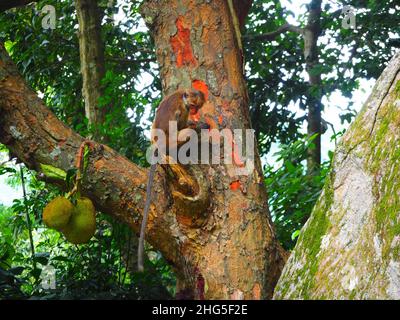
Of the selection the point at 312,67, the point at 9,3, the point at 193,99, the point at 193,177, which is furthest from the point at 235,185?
the point at 312,67

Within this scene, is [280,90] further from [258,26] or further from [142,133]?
[142,133]

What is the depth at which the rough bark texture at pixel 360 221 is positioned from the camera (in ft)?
5.77

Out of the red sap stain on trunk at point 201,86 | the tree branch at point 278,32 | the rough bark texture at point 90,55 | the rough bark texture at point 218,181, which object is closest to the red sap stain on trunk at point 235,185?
the rough bark texture at point 218,181

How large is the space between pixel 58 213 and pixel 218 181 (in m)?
0.64

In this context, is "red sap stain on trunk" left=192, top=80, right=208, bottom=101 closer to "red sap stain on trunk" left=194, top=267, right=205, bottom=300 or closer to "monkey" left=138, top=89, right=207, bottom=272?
"monkey" left=138, top=89, right=207, bottom=272

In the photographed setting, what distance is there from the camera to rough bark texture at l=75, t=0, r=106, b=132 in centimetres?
450

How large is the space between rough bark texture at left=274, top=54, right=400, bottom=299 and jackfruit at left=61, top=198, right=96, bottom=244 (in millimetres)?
807

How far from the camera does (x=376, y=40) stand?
200 inches

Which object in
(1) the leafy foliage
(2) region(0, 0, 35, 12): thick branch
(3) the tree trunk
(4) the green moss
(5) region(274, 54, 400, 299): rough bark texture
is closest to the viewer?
(5) region(274, 54, 400, 299): rough bark texture

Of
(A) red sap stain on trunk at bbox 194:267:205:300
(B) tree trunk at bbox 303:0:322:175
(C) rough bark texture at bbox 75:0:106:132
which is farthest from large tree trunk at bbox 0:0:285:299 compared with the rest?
(B) tree trunk at bbox 303:0:322:175

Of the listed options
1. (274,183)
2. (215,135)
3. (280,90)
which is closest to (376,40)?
(280,90)

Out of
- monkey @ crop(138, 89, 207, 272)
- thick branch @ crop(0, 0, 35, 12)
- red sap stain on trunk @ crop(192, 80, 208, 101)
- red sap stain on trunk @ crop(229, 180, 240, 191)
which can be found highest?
thick branch @ crop(0, 0, 35, 12)

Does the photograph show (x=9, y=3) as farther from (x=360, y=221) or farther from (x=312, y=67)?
(x=312, y=67)
